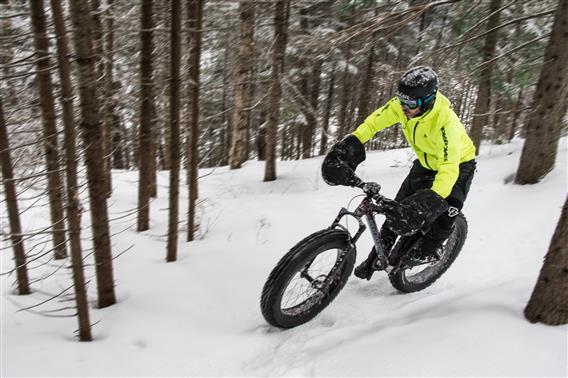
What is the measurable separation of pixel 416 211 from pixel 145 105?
4.64 meters

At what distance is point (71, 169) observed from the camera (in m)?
Answer: 3.50

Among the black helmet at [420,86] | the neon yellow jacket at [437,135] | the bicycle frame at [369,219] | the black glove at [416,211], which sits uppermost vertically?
the black helmet at [420,86]

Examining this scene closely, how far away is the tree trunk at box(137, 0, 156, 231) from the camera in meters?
5.44

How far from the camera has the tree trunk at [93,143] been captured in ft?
11.2

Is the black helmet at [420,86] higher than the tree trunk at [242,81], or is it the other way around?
the black helmet at [420,86]

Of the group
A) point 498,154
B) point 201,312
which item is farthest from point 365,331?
point 498,154

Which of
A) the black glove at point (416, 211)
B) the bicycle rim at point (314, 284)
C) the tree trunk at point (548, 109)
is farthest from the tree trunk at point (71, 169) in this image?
the tree trunk at point (548, 109)

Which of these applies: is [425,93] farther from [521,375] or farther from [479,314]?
[521,375]

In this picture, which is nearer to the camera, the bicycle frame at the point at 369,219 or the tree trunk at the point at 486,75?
the bicycle frame at the point at 369,219

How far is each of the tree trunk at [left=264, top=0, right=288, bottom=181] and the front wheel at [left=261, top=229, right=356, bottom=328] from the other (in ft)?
21.3

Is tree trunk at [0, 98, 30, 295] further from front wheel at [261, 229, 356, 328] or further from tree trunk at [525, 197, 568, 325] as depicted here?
tree trunk at [525, 197, 568, 325]

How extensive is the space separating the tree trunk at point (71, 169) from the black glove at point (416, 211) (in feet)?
9.14

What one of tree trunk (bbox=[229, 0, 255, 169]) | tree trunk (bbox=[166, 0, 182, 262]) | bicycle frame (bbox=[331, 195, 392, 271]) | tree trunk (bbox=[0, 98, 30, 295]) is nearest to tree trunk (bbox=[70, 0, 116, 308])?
tree trunk (bbox=[0, 98, 30, 295])

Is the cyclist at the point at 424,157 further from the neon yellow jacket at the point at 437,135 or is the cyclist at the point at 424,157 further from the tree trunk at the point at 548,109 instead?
the tree trunk at the point at 548,109
